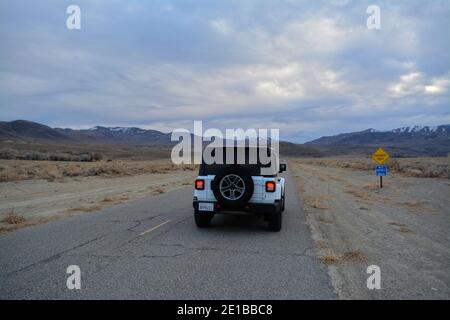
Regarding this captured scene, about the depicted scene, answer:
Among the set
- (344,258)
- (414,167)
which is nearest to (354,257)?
(344,258)

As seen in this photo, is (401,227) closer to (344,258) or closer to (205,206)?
(344,258)

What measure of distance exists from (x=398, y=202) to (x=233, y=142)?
9280 mm

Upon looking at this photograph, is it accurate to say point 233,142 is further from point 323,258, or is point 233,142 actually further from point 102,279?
point 102,279

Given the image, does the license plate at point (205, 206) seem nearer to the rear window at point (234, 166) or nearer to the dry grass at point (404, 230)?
the rear window at point (234, 166)

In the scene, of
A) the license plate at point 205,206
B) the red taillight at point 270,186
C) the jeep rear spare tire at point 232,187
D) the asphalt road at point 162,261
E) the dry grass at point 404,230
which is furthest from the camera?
the dry grass at point 404,230

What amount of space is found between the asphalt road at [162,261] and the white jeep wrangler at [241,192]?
1.88ft

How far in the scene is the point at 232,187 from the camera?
29.2 ft

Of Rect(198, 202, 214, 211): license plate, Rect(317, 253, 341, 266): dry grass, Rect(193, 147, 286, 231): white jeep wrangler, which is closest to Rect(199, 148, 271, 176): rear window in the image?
Rect(193, 147, 286, 231): white jeep wrangler

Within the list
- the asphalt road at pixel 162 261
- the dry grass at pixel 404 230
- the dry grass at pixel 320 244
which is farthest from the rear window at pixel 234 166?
the dry grass at pixel 404 230

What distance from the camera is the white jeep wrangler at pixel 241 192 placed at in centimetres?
880

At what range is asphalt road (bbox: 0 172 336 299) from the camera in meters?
5.09

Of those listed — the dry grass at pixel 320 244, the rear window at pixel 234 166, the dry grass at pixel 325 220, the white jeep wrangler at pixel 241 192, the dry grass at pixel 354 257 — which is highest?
the rear window at pixel 234 166

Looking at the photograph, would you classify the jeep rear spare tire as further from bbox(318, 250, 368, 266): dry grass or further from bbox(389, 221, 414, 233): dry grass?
bbox(389, 221, 414, 233): dry grass
